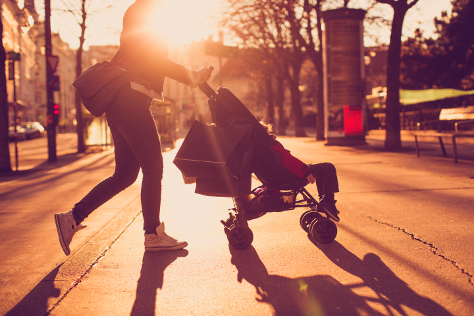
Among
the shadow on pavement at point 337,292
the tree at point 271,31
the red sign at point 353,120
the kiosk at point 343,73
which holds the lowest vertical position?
the shadow on pavement at point 337,292

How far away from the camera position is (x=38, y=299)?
319cm

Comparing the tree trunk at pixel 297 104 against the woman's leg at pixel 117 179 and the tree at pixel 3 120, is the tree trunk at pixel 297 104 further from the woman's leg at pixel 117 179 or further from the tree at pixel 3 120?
the woman's leg at pixel 117 179

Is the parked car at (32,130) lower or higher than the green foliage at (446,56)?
lower

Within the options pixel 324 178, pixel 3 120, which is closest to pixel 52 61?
pixel 3 120

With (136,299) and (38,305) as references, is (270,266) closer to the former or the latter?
(136,299)

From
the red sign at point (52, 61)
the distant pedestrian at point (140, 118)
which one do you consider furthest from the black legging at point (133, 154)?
the red sign at point (52, 61)

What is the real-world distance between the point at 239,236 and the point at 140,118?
1.19 meters

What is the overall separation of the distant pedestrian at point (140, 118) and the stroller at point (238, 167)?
261 mm

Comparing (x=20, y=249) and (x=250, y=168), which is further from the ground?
(x=250, y=168)

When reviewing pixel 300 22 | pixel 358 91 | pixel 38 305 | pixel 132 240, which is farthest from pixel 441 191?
pixel 300 22

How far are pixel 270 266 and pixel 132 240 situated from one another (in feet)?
4.91

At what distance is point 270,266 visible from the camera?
379cm

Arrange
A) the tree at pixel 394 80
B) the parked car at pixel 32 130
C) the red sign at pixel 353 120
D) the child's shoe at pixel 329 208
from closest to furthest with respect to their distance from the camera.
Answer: the child's shoe at pixel 329 208 → the tree at pixel 394 80 → the red sign at pixel 353 120 → the parked car at pixel 32 130

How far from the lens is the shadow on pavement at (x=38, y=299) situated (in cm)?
297
